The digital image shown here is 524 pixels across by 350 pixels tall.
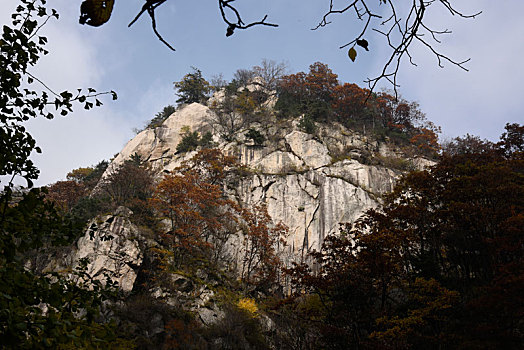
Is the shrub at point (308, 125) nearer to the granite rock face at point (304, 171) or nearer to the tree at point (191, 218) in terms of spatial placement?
the granite rock face at point (304, 171)

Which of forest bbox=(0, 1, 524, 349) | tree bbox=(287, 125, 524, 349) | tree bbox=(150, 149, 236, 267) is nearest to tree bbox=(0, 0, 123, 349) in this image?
forest bbox=(0, 1, 524, 349)

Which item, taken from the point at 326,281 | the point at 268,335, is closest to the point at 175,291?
the point at 268,335

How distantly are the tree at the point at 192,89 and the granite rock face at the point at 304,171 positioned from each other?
782 centimetres

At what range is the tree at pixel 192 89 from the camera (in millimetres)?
35531

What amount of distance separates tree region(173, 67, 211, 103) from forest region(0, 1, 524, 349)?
12940 millimetres

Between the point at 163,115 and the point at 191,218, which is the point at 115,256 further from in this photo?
the point at 163,115

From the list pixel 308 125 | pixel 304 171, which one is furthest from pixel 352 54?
pixel 308 125

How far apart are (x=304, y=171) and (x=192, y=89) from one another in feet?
59.1

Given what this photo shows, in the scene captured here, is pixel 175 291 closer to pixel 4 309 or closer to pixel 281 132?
pixel 4 309

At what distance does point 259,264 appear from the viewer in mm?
18078

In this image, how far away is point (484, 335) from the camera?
721 cm

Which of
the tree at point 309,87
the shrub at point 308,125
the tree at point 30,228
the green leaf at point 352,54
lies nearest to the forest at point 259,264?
the tree at point 30,228

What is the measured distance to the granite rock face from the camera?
21234 millimetres

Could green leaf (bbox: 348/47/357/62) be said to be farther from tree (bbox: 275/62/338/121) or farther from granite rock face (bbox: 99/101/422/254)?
tree (bbox: 275/62/338/121)
